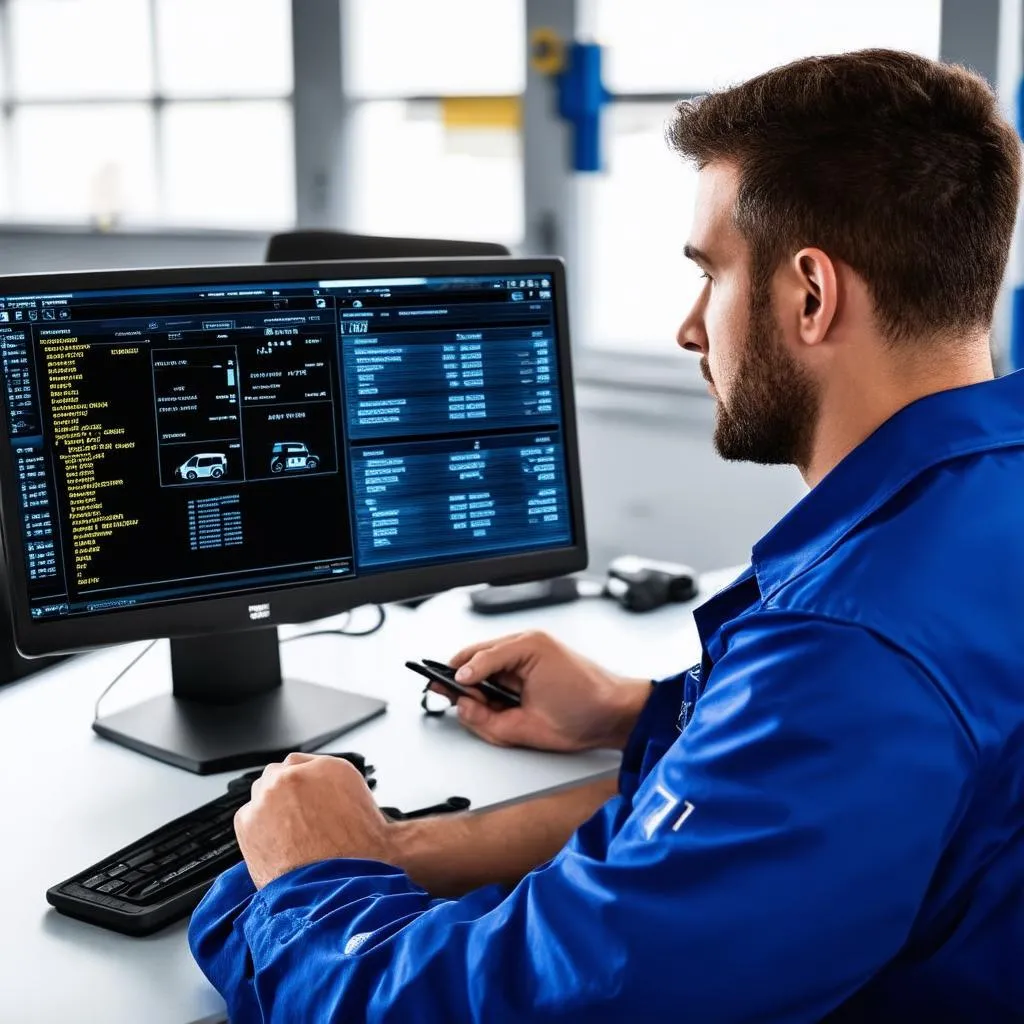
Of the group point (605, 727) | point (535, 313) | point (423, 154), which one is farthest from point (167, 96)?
point (605, 727)

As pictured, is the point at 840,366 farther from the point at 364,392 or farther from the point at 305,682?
the point at 305,682

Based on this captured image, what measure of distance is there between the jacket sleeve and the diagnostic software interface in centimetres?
60

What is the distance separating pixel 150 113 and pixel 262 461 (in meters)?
3.23

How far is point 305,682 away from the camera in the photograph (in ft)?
5.13

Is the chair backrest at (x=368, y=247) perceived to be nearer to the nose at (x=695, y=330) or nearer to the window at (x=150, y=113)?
the nose at (x=695, y=330)

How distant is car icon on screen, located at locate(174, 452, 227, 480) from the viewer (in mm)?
1357

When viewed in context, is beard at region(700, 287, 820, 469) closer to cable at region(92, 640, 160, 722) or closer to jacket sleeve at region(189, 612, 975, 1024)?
jacket sleeve at region(189, 612, 975, 1024)

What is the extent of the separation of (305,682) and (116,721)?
0.22 metres

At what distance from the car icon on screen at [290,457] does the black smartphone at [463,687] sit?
0.24 m

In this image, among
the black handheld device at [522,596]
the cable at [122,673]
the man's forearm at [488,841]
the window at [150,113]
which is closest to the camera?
the man's forearm at [488,841]

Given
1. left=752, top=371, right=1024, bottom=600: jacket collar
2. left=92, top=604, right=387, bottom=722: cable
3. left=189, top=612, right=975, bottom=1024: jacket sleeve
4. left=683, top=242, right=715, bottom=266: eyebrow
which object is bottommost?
left=92, top=604, right=387, bottom=722: cable

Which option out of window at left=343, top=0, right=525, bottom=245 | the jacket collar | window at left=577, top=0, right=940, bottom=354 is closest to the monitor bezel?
the jacket collar

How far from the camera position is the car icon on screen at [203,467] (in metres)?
1.36

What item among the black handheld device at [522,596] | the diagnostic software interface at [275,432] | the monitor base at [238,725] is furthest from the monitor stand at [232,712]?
the black handheld device at [522,596]
